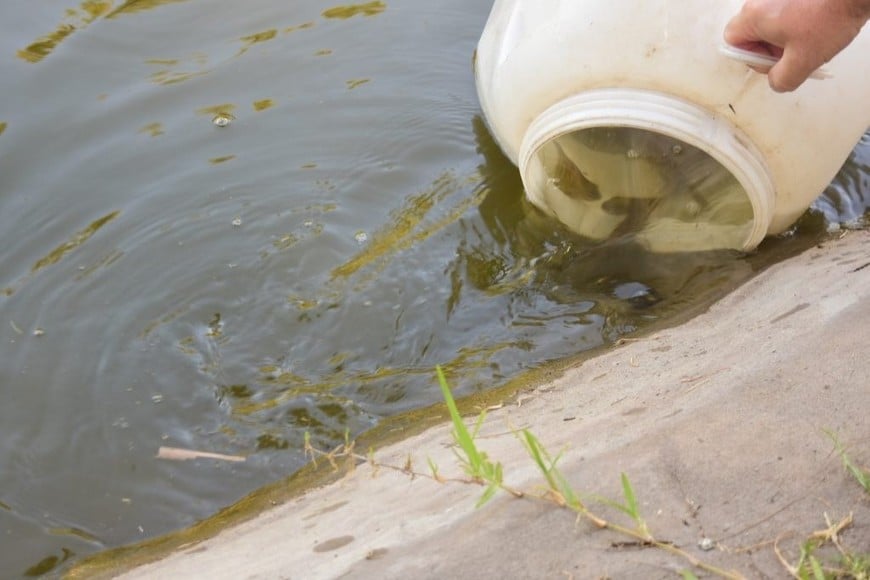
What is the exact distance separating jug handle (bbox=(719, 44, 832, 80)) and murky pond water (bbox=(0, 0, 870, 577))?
86cm

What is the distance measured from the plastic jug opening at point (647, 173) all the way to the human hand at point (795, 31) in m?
0.31

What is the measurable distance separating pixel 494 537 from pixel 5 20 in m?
4.06

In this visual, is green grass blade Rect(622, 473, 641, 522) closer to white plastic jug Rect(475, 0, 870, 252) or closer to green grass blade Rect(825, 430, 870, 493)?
green grass blade Rect(825, 430, 870, 493)

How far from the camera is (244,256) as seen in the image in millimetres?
3430

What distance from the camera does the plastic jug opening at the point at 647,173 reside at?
2.72 metres

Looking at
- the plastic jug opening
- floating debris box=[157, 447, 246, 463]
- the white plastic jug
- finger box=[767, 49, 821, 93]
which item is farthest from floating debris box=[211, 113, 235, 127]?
finger box=[767, 49, 821, 93]

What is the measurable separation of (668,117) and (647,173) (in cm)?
43

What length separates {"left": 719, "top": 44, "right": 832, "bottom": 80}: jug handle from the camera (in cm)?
246

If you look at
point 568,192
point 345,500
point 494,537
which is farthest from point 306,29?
point 494,537

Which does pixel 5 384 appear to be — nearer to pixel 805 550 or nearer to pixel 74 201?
pixel 74 201

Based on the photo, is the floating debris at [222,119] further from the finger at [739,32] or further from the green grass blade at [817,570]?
the green grass blade at [817,570]

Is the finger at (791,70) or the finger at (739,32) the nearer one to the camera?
the finger at (791,70)

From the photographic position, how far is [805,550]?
1467 millimetres


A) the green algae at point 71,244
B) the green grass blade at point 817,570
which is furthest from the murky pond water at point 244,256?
the green grass blade at point 817,570
